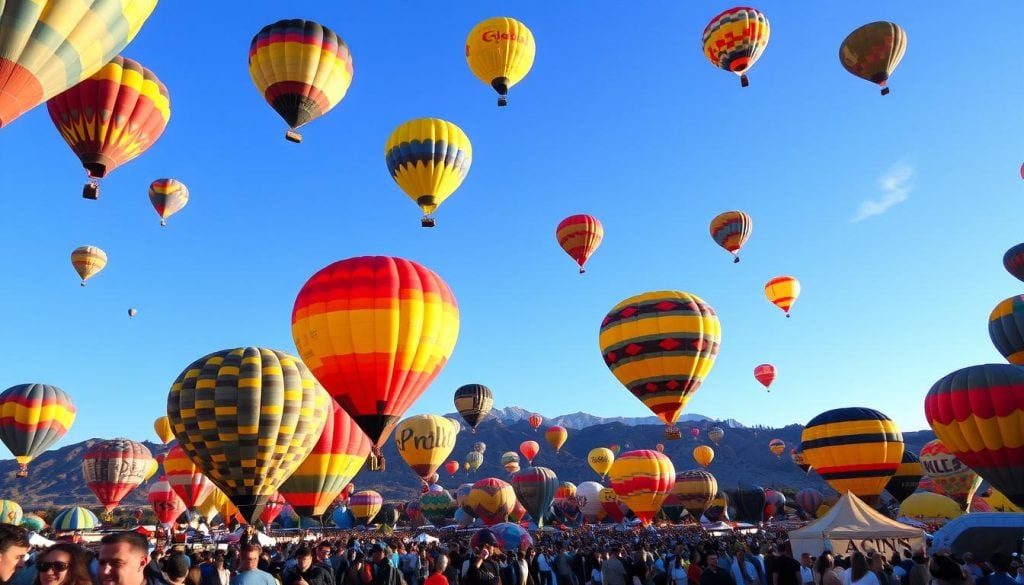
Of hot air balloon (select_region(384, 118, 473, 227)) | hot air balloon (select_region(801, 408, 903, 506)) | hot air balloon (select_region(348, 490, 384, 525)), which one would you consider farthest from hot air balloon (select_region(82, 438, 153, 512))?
hot air balloon (select_region(801, 408, 903, 506))

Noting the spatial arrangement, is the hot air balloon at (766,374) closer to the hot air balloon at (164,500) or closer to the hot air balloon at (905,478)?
the hot air balloon at (905,478)

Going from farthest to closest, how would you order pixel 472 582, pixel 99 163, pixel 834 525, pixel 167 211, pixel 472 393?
1. pixel 472 393
2. pixel 167 211
3. pixel 99 163
4. pixel 834 525
5. pixel 472 582

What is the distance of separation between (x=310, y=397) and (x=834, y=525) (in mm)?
13809

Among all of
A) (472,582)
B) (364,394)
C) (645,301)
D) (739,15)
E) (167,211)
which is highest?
(739,15)

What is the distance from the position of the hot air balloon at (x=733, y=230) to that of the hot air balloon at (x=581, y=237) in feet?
20.0

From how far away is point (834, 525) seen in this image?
13.2 meters

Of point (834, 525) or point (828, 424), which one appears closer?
point (834, 525)

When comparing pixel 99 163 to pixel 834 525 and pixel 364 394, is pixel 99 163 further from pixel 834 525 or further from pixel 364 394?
pixel 834 525

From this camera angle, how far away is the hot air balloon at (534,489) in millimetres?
39562

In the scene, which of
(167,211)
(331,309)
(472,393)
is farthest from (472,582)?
(472,393)

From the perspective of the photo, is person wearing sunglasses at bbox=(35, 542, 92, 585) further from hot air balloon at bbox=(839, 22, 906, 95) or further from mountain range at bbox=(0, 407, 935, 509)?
mountain range at bbox=(0, 407, 935, 509)

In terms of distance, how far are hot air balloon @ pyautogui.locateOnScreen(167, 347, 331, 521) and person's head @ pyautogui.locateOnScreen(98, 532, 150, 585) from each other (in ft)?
55.0

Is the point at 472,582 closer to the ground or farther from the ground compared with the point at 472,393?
closer to the ground

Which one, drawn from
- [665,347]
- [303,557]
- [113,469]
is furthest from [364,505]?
[303,557]
